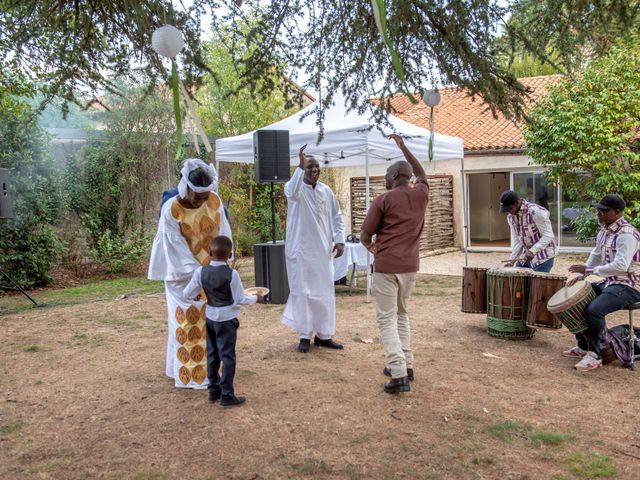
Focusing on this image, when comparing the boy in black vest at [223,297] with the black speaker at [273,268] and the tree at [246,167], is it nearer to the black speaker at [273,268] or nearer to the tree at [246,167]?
the black speaker at [273,268]

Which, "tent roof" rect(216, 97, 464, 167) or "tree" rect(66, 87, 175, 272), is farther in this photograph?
"tree" rect(66, 87, 175, 272)

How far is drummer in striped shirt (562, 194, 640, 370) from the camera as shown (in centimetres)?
554

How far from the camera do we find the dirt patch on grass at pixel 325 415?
3.82m

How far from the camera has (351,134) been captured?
30.8 ft

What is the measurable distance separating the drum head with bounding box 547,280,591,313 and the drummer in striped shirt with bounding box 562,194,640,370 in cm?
12

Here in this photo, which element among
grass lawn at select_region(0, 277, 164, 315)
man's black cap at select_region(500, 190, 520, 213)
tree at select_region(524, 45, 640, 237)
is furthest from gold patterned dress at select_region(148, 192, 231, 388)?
tree at select_region(524, 45, 640, 237)

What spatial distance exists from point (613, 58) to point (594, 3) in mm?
9580

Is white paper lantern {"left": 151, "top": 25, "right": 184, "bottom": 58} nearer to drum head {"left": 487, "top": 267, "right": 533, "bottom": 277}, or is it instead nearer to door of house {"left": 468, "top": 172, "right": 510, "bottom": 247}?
drum head {"left": 487, "top": 267, "right": 533, "bottom": 277}

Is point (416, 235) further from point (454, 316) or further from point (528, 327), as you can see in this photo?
point (454, 316)

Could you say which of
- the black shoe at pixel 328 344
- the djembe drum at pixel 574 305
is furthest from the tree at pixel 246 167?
the djembe drum at pixel 574 305

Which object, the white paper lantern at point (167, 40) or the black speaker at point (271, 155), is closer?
the white paper lantern at point (167, 40)

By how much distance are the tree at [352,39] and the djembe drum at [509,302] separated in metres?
→ 2.82

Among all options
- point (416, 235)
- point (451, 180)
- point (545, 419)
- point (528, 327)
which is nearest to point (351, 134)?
point (528, 327)

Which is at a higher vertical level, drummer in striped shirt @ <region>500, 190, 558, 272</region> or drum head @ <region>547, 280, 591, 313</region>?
drummer in striped shirt @ <region>500, 190, 558, 272</region>
